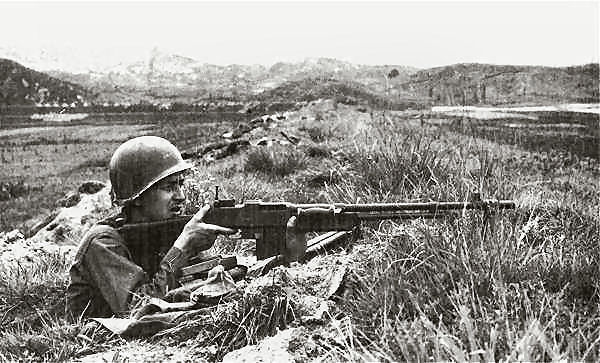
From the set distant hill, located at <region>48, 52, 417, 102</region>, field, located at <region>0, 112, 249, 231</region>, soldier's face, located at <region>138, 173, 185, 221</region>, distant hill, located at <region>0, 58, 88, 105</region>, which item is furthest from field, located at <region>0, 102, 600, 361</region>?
distant hill, located at <region>48, 52, 417, 102</region>

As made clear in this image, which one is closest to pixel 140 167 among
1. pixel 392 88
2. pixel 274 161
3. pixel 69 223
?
pixel 274 161

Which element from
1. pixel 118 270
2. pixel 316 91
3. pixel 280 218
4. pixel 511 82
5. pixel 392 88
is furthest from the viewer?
pixel 392 88

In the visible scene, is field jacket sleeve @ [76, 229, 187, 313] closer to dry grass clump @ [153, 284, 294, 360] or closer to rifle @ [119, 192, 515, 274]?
rifle @ [119, 192, 515, 274]

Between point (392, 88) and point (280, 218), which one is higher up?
point (392, 88)

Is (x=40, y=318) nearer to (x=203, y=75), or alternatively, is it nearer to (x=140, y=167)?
(x=140, y=167)

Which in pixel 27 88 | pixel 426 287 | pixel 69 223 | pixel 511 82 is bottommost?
pixel 69 223

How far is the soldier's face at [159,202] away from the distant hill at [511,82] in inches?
2180

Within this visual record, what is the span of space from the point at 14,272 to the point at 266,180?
4.68 meters

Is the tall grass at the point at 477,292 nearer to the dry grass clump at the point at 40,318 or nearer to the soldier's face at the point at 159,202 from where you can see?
the soldier's face at the point at 159,202

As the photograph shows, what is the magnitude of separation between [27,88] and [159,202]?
52.8 m

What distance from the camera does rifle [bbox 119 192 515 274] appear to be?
4480mm

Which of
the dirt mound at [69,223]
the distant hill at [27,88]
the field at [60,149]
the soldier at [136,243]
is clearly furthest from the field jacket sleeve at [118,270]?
the distant hill at [27,88]

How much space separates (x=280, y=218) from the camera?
455 centimetres

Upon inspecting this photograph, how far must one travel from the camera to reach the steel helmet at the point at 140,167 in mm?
4668
